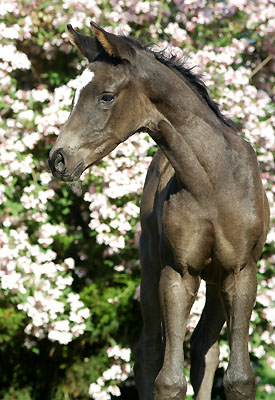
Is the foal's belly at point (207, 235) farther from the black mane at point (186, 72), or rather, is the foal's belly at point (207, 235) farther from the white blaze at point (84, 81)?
the white blaze at point (84, 81)

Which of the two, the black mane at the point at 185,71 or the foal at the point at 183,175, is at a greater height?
the black mane at the point at 185,71

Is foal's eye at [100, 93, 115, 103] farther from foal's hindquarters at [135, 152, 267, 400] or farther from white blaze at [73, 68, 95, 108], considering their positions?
foal's hindquarters at [135, 152, 267, 400]

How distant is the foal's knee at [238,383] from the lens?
3.53 metres

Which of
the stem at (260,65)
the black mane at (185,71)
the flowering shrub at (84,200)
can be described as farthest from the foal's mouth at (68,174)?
the stem at (260,65)

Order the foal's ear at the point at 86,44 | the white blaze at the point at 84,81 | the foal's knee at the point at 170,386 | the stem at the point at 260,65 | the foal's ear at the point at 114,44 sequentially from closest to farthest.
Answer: the foal's ear at the point at 114,44
the white blaze at the point at 84,81
the foal's ear at the point at 86,44
the foal's knee at the point at 170,386
the stem at the point at 260,65

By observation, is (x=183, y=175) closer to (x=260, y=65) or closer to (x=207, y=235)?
(x=207, y=235)

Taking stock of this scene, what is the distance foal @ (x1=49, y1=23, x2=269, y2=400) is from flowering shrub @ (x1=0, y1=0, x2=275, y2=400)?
1.83m

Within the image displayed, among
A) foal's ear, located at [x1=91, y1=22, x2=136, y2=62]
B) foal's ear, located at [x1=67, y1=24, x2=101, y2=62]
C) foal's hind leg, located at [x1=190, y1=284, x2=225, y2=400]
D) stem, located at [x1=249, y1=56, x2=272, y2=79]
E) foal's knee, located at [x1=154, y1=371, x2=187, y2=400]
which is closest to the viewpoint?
foal's ear, located at [x1=91, y1=22, x2=136, y2=62]

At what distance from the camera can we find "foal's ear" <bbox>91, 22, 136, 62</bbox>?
125 inches

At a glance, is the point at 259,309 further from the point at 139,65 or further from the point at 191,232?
the point at 139,65

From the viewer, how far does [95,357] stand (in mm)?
6172

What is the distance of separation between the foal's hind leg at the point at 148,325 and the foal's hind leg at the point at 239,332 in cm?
77

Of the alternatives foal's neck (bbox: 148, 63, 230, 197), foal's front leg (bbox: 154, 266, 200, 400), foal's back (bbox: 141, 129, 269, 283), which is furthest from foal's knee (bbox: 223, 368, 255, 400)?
foal's neck (bbox: 148, 63, 230, 197)

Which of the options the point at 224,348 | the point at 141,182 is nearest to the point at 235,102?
the point at 141,182
